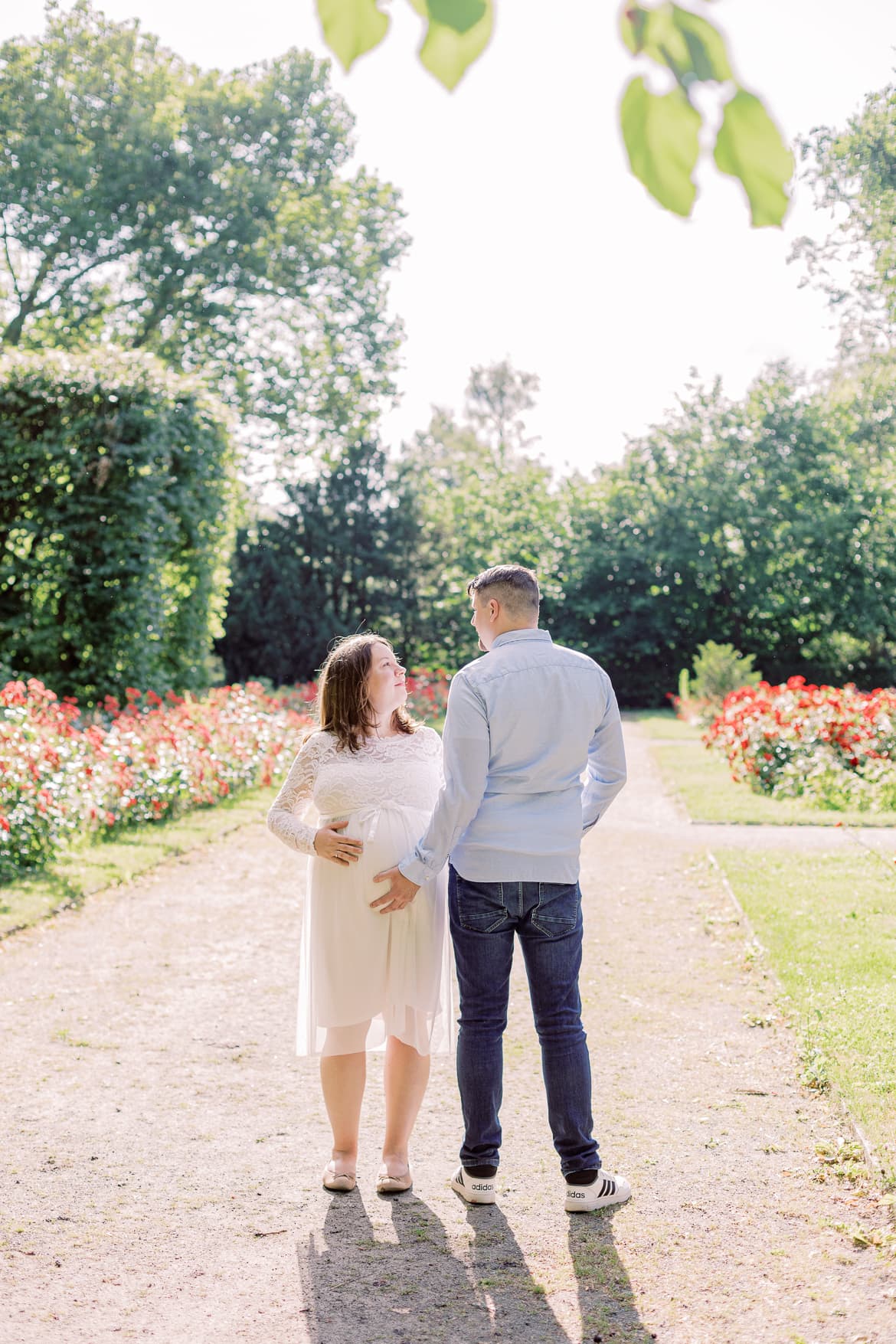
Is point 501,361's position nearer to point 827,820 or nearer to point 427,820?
point 827,820

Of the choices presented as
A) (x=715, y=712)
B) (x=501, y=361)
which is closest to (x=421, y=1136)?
(x=715, y=712)

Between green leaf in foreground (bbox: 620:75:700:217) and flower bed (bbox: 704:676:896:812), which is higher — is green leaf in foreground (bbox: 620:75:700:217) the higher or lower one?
the higher one

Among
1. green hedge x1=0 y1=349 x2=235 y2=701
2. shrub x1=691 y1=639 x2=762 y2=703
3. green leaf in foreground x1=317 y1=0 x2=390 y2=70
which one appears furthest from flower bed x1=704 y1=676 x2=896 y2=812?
green leaf in foreground x1=317 y1=0 x2=390 y2=70

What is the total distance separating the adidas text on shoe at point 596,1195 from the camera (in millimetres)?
3516

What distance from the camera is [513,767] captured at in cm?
354

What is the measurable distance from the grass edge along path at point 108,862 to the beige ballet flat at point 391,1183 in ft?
11.7

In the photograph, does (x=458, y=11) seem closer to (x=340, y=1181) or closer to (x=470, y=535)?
(x=340, y=1181)

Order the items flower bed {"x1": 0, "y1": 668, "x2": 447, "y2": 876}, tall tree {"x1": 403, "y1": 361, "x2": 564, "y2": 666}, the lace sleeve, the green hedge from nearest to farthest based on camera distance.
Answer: the lace sleeve
flower bed {"x1": 0, "y1": 668, "x2": 447, "y2": 876}
the green hedge
tall tree {"x1": 403, "y1": 361, "x2": 564, "y2": 666}

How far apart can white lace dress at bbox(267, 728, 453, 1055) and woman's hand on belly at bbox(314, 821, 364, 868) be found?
3 cm

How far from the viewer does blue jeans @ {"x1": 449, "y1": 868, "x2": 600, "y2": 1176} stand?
11.6ft

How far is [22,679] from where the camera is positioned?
44.3 feet

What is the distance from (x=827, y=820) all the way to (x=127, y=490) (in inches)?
330

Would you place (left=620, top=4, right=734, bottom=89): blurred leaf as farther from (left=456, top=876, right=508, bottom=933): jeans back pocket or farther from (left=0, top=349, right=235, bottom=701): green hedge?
(left=0, top=349, right=235, bottom=701): green hedge

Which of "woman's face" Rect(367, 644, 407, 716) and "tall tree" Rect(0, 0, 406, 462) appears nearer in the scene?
"woman's face" Rect(367, 644, 407, 716)
